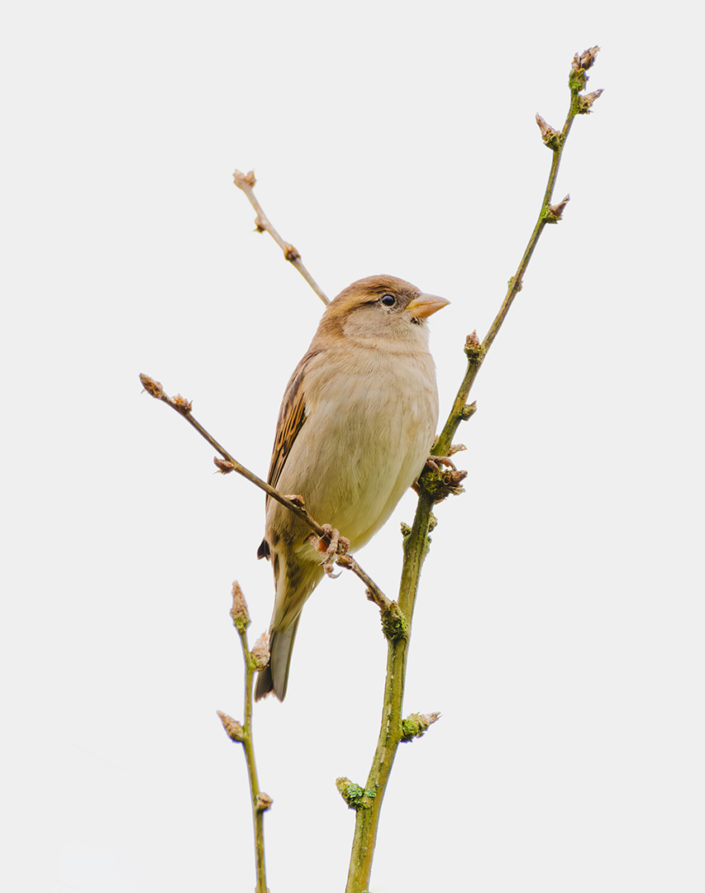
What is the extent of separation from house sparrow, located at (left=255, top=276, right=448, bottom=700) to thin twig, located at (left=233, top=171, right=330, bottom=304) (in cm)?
49

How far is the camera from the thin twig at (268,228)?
5.26 meters

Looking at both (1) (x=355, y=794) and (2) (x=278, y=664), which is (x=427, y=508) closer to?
(1) (x=355, y=794)

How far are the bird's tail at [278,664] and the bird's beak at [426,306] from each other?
1.89m

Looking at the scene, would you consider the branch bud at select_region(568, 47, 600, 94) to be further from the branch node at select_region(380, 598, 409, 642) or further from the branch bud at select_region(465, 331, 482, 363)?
the branch node at select_region(380, 598, 409, 642)

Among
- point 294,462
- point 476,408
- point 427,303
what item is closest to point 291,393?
point 294,462

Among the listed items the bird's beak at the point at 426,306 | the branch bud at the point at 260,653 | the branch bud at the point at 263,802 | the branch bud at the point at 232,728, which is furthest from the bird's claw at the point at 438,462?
the branch bud at the point at 263,802

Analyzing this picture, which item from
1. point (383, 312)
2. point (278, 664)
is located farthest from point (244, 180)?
point (278, 664)

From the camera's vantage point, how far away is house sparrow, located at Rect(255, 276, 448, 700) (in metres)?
5.18

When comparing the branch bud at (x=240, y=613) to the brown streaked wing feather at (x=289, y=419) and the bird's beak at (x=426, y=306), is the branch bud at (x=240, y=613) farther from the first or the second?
the bird's beak at (x=426, y=306)

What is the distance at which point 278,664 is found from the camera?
6.04 meters

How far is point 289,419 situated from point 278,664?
1.43 meters

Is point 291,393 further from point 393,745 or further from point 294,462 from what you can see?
point 393,745

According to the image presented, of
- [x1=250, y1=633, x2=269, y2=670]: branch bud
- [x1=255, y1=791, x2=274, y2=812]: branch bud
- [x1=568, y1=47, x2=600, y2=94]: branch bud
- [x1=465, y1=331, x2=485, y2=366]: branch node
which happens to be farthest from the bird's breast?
[x1=255, y1=791, x2=274, y2=812]: branch bud

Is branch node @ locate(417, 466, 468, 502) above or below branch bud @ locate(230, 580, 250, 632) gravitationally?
above
